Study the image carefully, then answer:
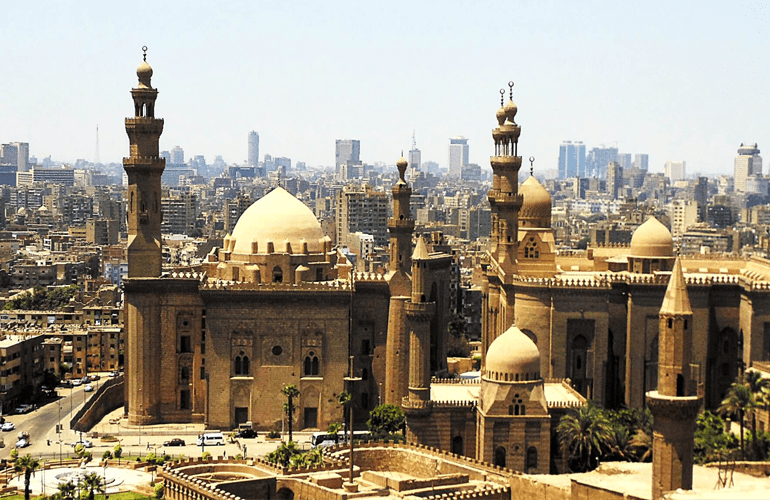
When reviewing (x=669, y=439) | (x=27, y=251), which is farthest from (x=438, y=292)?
(x=27, y=251)

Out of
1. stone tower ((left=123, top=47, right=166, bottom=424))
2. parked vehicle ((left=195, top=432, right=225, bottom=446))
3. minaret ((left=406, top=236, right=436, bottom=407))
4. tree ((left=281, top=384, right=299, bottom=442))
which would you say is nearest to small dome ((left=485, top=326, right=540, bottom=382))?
minaret ((left=406, top=236, right=436, bottom=407))

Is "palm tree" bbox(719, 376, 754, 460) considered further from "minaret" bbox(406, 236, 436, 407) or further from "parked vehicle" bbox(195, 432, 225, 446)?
"parked vehicle" bbox(195, 432, 225, 446)

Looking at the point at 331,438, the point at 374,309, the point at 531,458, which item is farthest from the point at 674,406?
the point at 374,309

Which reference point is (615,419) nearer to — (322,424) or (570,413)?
(570,413)

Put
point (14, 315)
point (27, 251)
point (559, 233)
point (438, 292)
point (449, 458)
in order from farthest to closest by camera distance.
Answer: point (559, 233) < point (27, 251) < point (14, 315) < point (438, 292) < point (449, 458)

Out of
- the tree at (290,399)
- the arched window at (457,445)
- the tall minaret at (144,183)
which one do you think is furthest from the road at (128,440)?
the arched window at (457,445)
